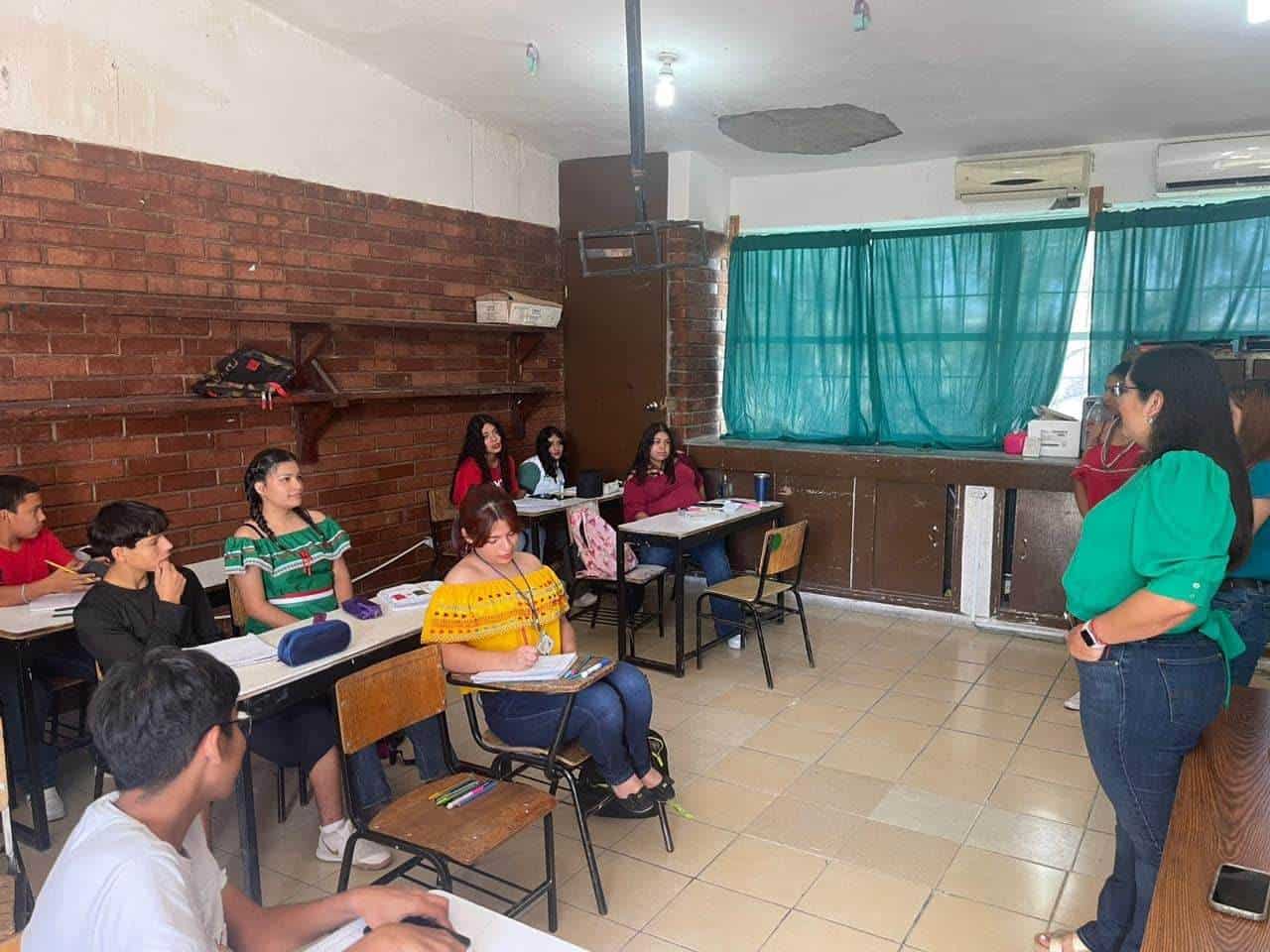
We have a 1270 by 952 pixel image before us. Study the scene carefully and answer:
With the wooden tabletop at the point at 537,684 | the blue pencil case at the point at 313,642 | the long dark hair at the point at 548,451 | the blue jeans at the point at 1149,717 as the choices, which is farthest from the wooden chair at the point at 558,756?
the long dark hair at the point at 548,451

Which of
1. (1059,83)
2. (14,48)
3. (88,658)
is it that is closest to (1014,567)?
(1059,83)

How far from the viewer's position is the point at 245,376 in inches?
160

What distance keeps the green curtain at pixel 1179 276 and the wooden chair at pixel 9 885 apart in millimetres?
5193

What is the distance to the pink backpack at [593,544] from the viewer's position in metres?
4.99

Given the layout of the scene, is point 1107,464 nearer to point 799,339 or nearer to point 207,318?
point 799,339

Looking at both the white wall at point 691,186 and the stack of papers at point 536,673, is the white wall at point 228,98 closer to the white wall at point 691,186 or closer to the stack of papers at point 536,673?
the white wall at point 691,186

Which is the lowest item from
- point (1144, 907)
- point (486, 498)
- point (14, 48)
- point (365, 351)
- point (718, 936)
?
point (718, 936)

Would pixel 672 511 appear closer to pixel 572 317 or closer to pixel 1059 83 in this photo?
pixel 572 317

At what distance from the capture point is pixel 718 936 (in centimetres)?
251

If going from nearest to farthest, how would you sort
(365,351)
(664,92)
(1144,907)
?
1. (1144,907)
2. (664,92)
3. (365,351)

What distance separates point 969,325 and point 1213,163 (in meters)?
1.43

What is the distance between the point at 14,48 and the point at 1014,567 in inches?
206

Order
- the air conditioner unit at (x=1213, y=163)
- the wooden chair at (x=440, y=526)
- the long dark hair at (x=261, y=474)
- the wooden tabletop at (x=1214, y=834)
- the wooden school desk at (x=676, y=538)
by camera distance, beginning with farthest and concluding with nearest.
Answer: the wooden chair at (x=440, y=526)
the air conditioner unit at (x=1213, y=163)
the wooden school desk at (x=676, y=538)
the long dark hair at (x=261, y=474)
the wooden tabletop at (x=1214, y=834)

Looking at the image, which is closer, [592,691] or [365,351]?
[592,691]
